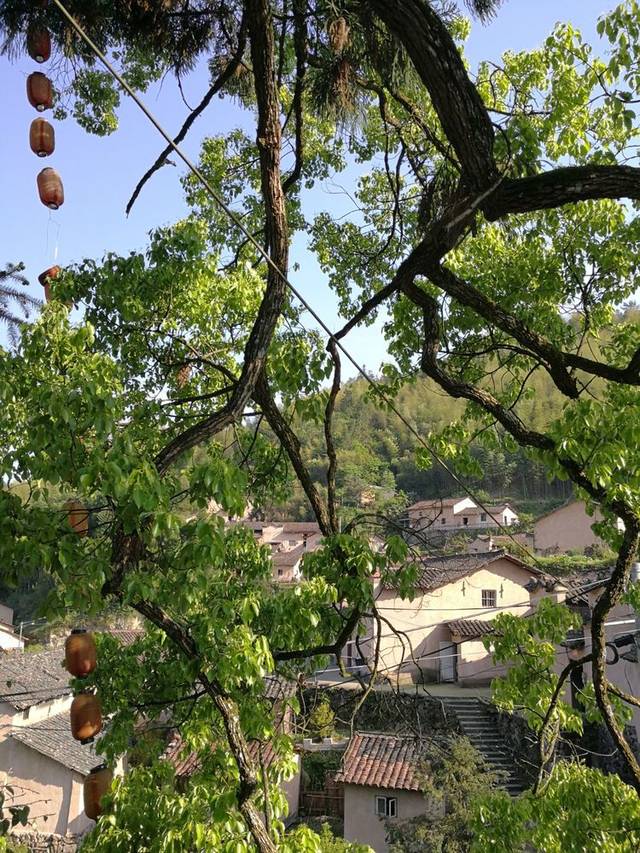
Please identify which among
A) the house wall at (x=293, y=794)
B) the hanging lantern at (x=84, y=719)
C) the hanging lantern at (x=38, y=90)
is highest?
the hanging lantern at (x=38, y=90)

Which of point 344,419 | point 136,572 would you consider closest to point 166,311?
point 136,572

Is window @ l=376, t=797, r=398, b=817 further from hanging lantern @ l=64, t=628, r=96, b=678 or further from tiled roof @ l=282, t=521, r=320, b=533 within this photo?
tiled roof @ l=282, t=521, r=320, b=533

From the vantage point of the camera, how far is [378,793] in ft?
33.0

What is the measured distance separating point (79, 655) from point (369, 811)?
8.65m

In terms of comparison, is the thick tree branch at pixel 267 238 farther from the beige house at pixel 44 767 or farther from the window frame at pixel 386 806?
the beige house at pixel 44 767

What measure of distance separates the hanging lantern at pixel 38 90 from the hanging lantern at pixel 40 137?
0.11 m

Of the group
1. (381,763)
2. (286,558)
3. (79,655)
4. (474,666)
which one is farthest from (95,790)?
(286,558)

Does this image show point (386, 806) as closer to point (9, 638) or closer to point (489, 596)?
point (489, 596)

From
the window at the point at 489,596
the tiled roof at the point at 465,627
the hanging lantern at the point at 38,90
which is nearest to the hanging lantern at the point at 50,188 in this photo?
the hanging lantern at the point at 38,90

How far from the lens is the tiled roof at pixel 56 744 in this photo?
37.9ft

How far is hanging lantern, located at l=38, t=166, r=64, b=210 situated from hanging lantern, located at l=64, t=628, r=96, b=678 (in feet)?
6.86

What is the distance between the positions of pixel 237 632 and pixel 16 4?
3.20m

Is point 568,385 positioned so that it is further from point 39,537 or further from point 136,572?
point 39,537

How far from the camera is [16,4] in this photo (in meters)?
3.48
